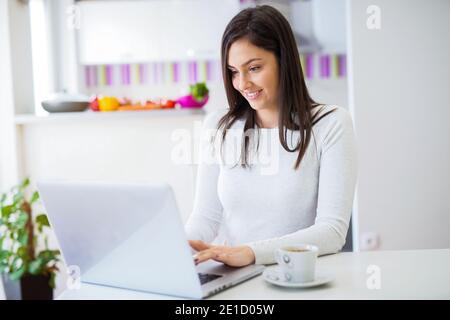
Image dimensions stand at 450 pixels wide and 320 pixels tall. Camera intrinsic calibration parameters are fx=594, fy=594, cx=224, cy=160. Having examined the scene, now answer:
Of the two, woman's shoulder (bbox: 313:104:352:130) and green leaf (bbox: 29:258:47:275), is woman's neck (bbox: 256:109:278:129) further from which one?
green leaf (bbox: 29:258:47:275)

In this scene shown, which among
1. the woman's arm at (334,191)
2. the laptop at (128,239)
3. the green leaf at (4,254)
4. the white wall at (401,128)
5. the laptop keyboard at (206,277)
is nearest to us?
the laptop at (128,239)

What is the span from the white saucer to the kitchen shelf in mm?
1830

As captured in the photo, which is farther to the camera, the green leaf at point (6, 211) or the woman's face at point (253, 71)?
the green leaf at point (6, 211)

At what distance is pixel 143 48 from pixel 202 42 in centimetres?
48

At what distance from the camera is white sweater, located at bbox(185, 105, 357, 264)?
139 cm

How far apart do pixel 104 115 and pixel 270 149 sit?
1518 mm

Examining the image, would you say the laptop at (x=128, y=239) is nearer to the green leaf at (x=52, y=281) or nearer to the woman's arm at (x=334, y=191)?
the woman's arm at (x=334, y=191)

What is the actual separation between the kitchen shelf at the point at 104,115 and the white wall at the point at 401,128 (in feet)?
2.92

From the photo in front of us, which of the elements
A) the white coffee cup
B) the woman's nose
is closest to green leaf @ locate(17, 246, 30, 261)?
the woman's nose

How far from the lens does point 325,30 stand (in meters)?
4.78

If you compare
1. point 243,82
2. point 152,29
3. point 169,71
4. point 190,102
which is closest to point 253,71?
point 243,82

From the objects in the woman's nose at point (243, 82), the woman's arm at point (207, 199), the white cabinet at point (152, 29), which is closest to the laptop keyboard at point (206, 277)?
the woman's arm at point (207, 199)

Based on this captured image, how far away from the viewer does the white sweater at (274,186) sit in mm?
1386
